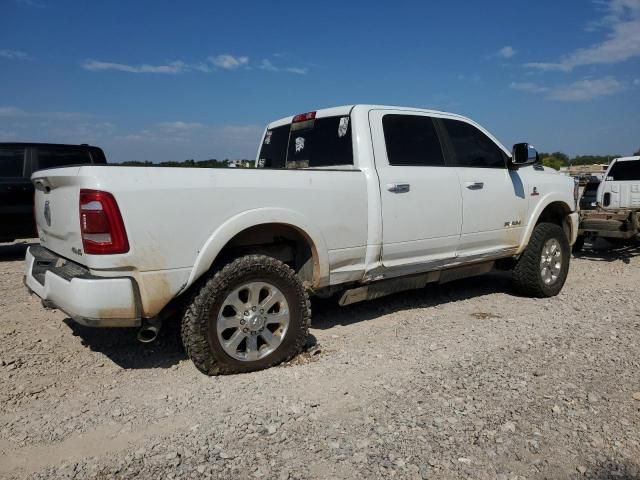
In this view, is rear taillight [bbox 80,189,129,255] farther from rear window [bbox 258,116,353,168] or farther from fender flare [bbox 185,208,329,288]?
rear window [bbox 258,116,353,168]

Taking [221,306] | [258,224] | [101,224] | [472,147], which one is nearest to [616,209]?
[472,147]

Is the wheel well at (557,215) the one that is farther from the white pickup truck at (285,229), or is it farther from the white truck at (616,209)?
the white truck at (616,209)

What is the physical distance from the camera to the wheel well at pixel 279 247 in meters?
3.76

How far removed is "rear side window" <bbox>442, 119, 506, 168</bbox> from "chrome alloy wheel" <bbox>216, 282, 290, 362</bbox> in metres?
2.36

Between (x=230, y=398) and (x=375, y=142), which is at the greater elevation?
(x=375, y=142)

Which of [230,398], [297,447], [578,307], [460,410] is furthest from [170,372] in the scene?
[578,307]

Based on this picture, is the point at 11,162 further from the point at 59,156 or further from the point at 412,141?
the point at 412,141

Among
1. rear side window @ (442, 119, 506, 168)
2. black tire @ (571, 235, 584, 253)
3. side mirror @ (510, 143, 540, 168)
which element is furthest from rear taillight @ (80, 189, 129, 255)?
black tire @ (571, 235, 584, 253)

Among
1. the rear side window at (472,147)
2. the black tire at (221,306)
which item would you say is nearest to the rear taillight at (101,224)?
the black tire at (221,306)

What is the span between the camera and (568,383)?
3.46 metres

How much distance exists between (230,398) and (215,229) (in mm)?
1058

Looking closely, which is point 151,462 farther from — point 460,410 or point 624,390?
point 624,390

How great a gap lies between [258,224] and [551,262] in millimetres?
3763

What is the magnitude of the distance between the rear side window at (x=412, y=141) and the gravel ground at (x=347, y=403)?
1477 mm
